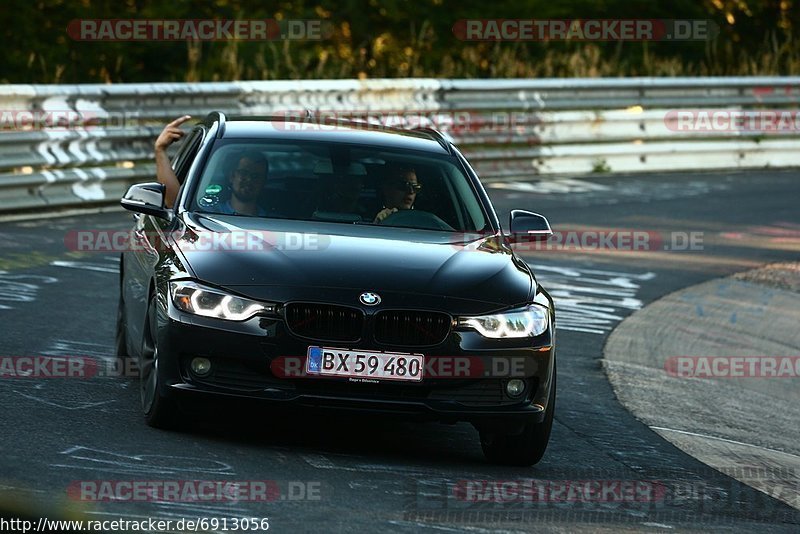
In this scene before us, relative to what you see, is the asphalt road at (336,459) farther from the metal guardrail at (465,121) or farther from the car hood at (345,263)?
the metal guardrail at (465,121)

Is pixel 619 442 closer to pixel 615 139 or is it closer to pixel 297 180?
pixel 297 180

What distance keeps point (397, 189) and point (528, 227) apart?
2.35 ft

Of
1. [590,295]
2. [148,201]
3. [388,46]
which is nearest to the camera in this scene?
[148,201]

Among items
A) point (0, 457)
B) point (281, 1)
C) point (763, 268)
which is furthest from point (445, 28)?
point (0, 457)

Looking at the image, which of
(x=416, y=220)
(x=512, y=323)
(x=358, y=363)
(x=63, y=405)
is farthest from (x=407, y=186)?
(x=63, y=405)

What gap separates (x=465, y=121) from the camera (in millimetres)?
21734

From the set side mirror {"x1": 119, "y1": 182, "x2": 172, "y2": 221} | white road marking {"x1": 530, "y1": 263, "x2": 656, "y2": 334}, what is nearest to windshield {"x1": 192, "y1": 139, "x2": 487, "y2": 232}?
side mirror {"x1": 119, "y1": 182, "x2": 172, "y2": 221}

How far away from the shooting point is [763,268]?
16.2 meters

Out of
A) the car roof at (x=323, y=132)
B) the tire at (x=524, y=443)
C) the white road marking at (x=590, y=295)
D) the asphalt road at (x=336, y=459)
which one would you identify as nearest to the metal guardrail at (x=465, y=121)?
the asphalt road at (x=336, y=459)

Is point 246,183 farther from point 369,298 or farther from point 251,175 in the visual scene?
point 369,298

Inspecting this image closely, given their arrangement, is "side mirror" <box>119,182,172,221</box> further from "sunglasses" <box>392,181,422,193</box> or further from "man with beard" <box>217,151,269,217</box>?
"sunglasses" <box>392,181,422,193</box>

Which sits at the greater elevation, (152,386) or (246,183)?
(246,183)

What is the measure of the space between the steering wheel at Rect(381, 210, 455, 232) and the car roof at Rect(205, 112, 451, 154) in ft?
1.79

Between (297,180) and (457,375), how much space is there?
179cm
